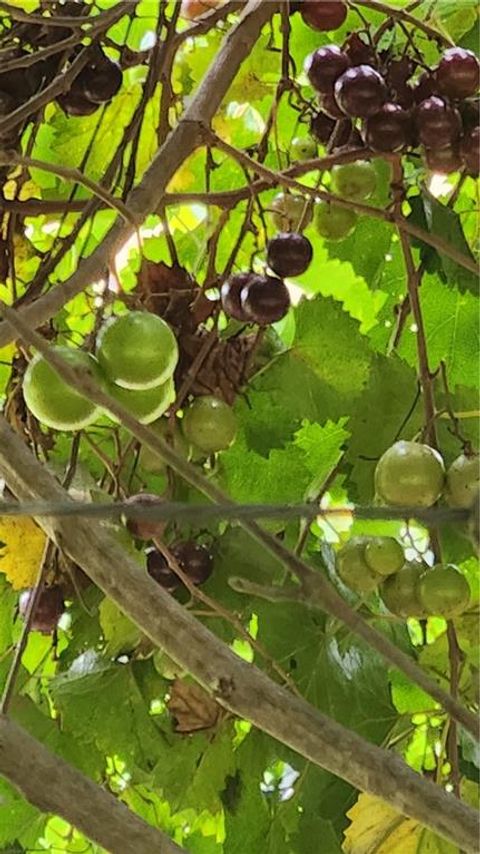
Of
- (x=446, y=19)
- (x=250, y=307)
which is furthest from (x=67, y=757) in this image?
(x=446, y=19)

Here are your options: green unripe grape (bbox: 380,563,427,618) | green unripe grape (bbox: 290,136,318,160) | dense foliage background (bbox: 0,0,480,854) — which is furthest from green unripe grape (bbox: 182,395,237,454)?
green unripe grape (bbox: 290,136,318,160)

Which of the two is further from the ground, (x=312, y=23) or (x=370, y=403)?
(x=312, y=23)

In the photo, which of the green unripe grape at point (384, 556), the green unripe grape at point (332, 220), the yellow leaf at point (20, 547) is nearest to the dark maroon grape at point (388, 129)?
the green unripe grape at point (332, 220)

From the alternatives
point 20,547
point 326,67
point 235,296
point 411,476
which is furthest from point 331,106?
point 20,547

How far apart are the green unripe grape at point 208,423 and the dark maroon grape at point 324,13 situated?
230 millimetres

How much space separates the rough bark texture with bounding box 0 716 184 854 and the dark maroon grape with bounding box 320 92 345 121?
38cm

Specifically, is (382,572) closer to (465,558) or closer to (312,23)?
(465,558)

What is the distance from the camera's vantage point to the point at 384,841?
0.66 m

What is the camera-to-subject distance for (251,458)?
2.47 ft

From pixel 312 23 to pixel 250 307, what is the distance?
0.18 metres

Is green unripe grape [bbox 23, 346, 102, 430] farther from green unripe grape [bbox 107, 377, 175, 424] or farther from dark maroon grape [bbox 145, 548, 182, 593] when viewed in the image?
dark maroon grape [bbox 145, 548, 182, 593]

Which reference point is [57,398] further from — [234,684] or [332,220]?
[332,220]

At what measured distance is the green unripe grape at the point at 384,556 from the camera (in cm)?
64

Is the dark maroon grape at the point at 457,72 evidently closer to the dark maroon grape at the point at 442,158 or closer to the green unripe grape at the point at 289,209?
the dark maroon grape at the point at 442,158
